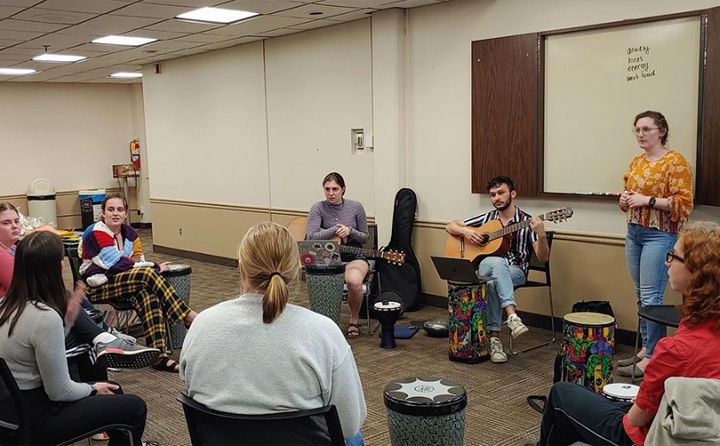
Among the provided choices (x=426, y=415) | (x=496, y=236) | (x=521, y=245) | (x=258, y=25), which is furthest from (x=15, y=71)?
(x=426, y=415)

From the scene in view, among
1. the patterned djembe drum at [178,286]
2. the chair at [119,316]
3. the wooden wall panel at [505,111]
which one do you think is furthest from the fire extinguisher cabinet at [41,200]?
the wooden wall panel at [505,111]

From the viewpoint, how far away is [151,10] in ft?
18.8

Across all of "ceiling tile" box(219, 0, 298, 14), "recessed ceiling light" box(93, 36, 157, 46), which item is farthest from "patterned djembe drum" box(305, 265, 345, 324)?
"recessed ceiling light" box(93, 36, 157, 46)

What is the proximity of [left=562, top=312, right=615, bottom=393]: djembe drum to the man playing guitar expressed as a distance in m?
0.75

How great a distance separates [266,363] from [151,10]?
464cm

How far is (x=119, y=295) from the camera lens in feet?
14.3

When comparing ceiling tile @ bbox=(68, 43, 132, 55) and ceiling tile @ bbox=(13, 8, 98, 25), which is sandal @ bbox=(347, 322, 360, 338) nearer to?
ceiling tile @ bbox=(13, 8, 98, 25)

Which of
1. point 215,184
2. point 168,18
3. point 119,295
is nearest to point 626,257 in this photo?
point 119,295

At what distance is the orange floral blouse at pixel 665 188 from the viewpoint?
3.98 metres

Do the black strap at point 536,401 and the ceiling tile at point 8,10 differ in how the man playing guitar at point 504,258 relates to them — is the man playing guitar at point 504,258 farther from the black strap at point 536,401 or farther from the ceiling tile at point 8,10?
the ceiling tile at point 8,10

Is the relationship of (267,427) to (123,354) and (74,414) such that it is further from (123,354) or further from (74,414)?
(123,354)

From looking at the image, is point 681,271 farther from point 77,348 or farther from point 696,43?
point 696,43

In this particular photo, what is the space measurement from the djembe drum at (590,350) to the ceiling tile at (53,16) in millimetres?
4489

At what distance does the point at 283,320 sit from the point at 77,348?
58.3 inches
